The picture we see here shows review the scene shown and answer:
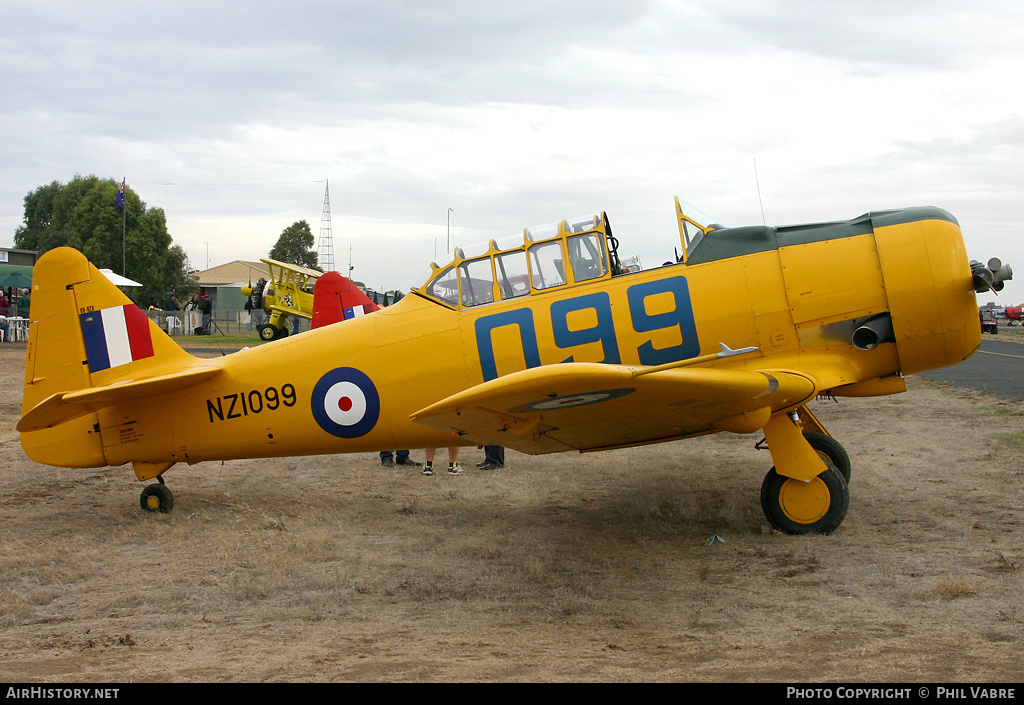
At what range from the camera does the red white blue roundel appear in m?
6.39

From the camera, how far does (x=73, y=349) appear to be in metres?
7.25

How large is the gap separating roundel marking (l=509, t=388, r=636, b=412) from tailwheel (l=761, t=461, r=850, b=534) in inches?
80.4

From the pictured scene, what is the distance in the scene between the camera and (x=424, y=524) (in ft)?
22.3

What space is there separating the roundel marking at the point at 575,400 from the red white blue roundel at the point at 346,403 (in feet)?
7.16

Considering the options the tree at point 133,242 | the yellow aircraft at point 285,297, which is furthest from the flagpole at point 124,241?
the yellow aircraft at point 285,297

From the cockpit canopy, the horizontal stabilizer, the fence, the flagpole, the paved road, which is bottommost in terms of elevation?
the paved road

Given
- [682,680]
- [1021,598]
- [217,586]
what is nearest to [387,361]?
[217,586]

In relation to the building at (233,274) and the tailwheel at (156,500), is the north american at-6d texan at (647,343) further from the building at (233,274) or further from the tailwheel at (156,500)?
the building at (233,274)

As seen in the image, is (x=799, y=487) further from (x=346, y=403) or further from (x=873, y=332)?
(x=346, y=403)

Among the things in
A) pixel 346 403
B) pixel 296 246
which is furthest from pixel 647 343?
pixel 296 246

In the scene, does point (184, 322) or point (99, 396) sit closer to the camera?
point (99, 396)

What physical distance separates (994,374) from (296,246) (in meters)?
65.8

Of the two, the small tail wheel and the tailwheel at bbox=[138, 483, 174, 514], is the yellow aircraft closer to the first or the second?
the tailwheel at bbox=[138, 483, 174, 514]

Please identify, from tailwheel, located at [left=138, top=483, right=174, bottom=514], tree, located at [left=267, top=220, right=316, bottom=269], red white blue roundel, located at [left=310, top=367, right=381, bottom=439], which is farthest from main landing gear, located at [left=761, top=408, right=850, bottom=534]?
tree, located at [left=267, top=220, right=316, bottom=269]
